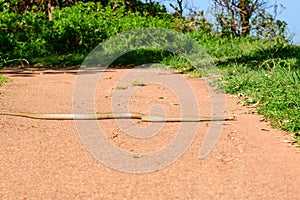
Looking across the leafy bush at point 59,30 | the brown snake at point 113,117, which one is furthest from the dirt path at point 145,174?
the leafy bush at point 59,30

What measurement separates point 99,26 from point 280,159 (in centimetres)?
932

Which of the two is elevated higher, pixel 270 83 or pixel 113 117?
pixel 270 83

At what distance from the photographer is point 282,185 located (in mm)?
3004

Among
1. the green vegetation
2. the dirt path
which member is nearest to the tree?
the green vegetation

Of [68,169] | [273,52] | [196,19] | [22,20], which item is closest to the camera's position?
[68,169]

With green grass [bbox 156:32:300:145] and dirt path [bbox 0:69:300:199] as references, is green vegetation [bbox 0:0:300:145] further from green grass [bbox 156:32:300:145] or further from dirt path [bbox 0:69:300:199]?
dirt path [bbox 0:69:300:199]

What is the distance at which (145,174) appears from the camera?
3.23 m

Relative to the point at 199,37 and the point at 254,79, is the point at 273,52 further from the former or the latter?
the point at 254,79

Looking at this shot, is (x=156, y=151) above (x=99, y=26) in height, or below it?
below

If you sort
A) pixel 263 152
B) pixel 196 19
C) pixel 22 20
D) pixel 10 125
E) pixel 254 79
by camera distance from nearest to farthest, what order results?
pixel 263 152, pixel 10 125, pixel 254 79, pixel 22 20, pixel 196 19

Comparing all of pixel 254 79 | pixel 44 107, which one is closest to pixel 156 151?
pixel 44 107

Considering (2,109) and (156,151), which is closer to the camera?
(156,151)

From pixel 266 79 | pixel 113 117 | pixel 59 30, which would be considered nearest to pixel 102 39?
pixel 59 30

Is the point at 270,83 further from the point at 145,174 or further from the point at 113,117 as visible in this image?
the point at 145,174
